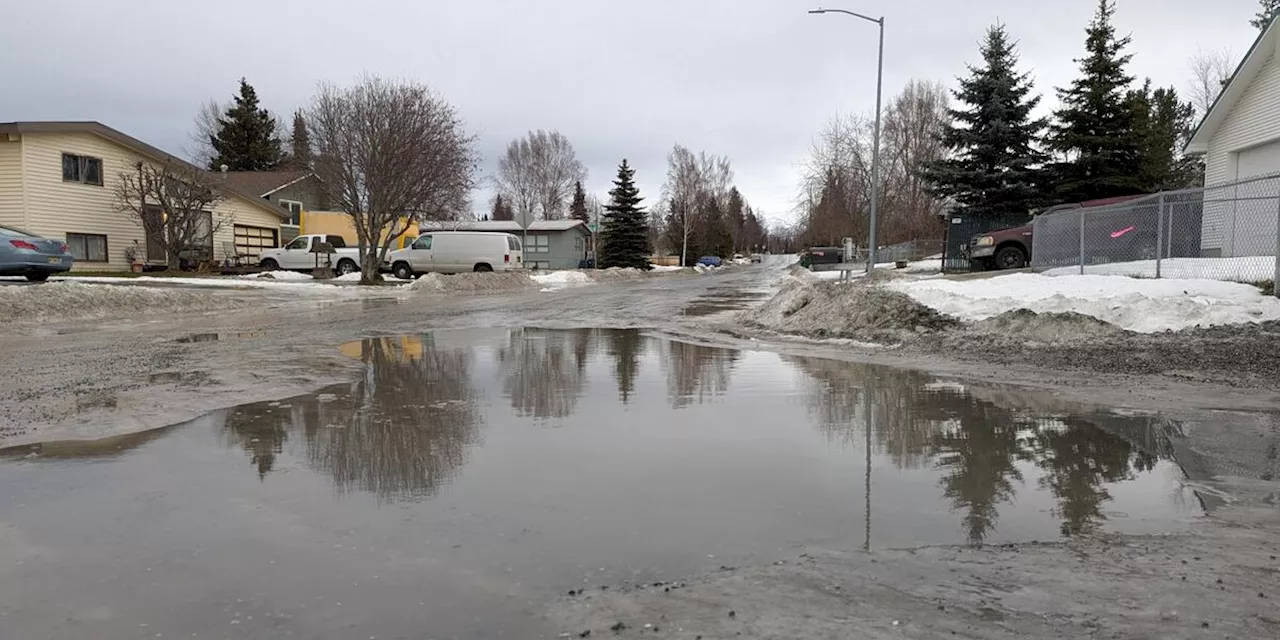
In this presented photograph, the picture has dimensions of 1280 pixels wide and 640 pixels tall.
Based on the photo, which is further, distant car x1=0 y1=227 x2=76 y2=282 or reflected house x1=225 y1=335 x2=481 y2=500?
distant car x1=0 y1=227 x2=76 y2=282

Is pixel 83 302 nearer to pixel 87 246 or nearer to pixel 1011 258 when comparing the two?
pixel 87 246

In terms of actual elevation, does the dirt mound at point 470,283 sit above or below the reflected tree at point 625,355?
above

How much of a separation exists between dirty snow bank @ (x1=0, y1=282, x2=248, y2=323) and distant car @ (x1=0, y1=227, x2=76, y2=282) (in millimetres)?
2606

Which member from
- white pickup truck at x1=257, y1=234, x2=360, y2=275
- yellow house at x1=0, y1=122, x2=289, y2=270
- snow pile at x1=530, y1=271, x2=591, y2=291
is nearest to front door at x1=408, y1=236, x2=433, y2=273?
white pickup truck at x1=257, y1=234, x2=360, y2=275

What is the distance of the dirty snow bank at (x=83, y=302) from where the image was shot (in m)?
13.7

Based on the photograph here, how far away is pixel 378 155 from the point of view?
2820cm

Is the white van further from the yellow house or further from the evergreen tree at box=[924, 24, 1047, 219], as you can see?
the evergreen tree at box=[924, 24, 1047, 219]

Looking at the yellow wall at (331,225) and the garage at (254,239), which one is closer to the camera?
the garage at (254,239)

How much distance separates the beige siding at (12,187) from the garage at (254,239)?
30.9ft

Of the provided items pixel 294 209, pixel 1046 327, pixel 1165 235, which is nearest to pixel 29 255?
pixel 1046 327

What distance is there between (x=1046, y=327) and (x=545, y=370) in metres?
6.71

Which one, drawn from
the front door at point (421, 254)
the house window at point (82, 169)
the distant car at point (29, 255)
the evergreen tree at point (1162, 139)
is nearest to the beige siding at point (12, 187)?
the house window at point (82, 169)

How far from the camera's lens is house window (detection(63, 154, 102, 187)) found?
28156 millimetres

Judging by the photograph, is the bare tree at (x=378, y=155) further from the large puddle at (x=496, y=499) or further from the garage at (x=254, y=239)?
the large puddle at (x=496, y=499)
